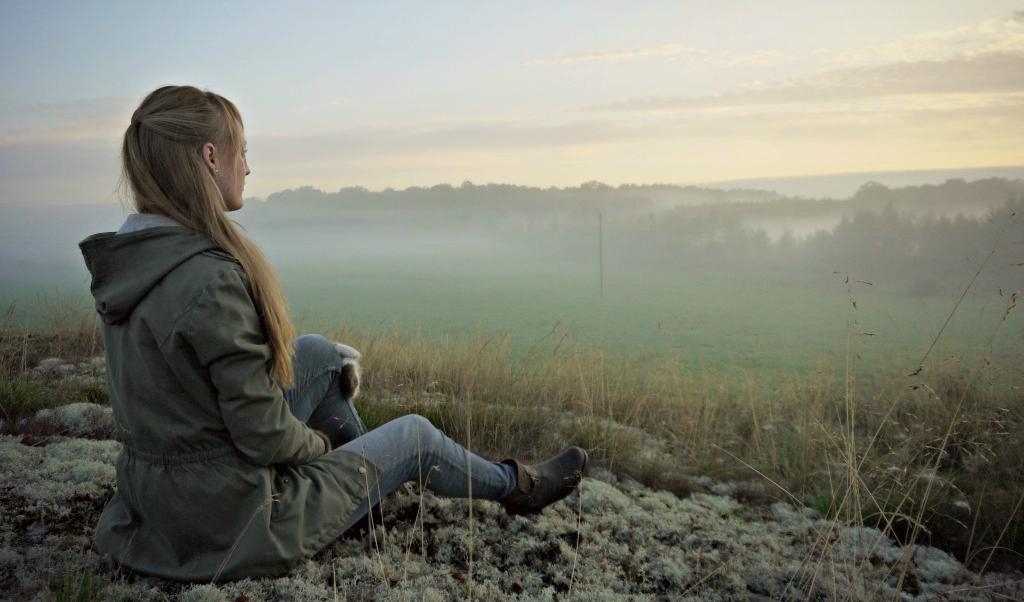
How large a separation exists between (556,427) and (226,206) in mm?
3067

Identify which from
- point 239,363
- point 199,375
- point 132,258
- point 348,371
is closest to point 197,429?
point 199,375

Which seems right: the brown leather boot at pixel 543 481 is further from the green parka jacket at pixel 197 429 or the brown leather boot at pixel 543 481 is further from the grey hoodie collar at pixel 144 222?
the grey hoodie collar at pixel 144 222

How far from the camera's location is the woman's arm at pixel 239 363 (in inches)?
85.0

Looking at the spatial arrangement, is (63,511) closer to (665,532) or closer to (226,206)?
(226,206)

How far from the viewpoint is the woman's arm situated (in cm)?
216

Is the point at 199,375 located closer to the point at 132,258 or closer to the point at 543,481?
the point at 132,258

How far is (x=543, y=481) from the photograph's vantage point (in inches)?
130

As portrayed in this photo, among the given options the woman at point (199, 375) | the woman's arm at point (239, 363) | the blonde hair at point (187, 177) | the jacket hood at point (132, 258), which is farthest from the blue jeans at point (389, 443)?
the jacket hood at point (132, 258)

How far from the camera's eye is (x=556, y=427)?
5.01 meters

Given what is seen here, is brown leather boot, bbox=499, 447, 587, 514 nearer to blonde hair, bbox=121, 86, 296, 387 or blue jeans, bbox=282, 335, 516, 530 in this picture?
blue jeans, bbox=282, 335, 516, 530

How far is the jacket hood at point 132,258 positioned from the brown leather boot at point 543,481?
166cm

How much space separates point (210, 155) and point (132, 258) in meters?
0.41

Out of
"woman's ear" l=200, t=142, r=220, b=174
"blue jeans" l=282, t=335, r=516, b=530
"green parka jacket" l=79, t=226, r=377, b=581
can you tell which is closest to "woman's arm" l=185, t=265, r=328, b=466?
"green parka jacket" l=79, t=226, r=377, b=581

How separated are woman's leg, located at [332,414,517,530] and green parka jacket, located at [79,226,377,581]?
0.58 ft
